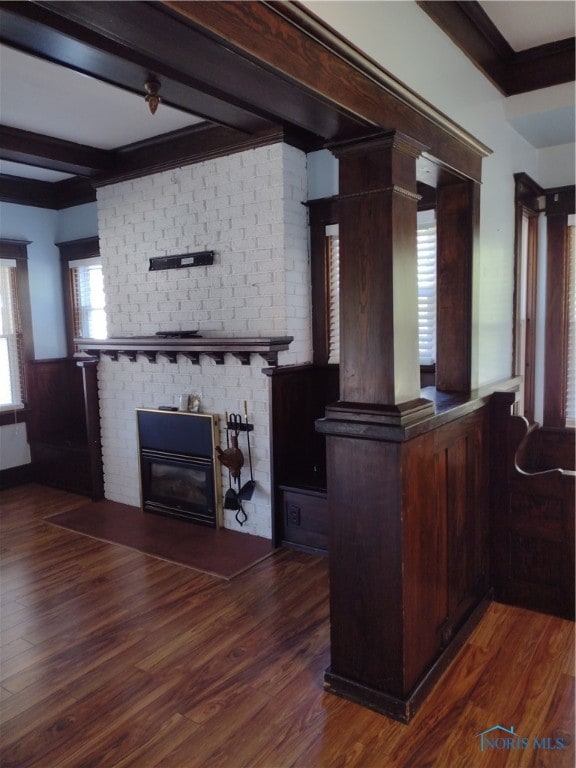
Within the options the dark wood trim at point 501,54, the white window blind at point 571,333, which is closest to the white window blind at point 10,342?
the dark wood trim at point 501,54

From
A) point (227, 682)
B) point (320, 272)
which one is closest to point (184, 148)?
point (320, 272)

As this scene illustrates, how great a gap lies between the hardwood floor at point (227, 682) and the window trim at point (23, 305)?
2194 mm

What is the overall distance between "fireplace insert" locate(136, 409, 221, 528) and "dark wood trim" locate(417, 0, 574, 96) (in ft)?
8.44

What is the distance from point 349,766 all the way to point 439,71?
8.63 ft

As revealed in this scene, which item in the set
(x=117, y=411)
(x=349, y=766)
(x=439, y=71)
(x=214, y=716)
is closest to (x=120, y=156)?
(x=117, y=411)

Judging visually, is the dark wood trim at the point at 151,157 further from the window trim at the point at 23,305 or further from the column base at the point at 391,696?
the column base at the point at 391,696

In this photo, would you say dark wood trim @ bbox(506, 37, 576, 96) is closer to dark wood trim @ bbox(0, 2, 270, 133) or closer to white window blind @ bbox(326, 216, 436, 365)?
white window blind @ bbox(326, 216, 436, 365)

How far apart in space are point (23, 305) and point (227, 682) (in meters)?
4.13

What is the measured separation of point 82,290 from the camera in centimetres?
540

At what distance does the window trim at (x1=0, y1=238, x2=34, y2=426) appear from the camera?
5086 mm

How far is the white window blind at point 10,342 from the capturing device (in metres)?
5.11

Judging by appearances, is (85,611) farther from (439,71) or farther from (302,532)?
(439,71)

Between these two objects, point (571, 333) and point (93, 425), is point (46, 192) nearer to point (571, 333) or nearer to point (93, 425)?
point (93, 425)

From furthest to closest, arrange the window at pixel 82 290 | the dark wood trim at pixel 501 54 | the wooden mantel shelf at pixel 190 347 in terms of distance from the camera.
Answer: the window at pixel 82 290 → the wooden mantel shelf at pixel 190 347 → the dark wood trim at pixel 501 54
